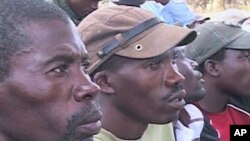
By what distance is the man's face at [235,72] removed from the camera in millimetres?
3230

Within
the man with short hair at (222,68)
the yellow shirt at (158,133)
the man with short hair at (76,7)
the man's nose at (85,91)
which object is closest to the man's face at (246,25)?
the man with short hair at (222,68)

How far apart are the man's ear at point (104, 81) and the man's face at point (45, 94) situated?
62cm

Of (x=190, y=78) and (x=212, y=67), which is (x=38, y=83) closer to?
(x=190, y=78)

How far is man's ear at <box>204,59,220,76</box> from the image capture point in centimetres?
328

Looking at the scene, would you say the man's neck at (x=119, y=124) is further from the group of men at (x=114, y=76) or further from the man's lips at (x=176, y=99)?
the man's lips at (x=176, y=99)

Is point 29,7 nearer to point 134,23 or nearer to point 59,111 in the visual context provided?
point 59,111

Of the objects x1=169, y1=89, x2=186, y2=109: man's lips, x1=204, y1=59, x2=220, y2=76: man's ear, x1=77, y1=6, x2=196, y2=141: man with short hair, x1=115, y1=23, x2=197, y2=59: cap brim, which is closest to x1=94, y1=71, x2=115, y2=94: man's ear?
x1=77, y1=6, x2=196, y2=141: man with short hair

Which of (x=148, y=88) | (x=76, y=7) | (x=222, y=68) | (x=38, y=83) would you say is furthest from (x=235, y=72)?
(x=38, y=83)

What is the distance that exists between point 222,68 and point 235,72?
0.24ft

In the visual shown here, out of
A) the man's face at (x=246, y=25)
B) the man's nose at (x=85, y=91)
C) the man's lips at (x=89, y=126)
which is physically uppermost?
the man's nose at (x=85, y=91)

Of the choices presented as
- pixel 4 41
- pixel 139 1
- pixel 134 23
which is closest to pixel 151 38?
pixel 134 23

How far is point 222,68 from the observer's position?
3266mm

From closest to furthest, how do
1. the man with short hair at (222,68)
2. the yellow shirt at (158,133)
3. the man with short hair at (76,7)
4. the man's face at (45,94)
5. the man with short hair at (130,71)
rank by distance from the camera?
the man's face at (45,94)
the man with short hair at (130,71)
the yellow shirt at (158,133)
the man with short hair at (222,68)
the man with short hair at (76,7)

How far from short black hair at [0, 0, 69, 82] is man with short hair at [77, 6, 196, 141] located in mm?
577
